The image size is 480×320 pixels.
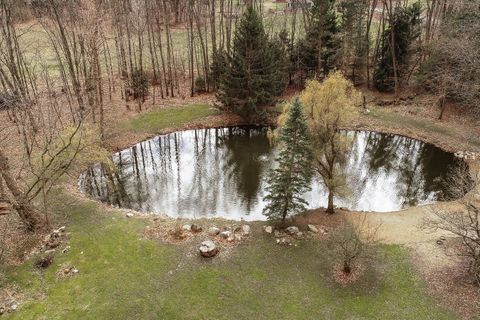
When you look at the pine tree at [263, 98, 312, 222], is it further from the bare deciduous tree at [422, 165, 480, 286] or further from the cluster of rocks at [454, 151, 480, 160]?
the cluster of rocks at [454, 151, 480, 160]

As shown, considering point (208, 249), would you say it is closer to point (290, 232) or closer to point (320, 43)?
point (290, 232)

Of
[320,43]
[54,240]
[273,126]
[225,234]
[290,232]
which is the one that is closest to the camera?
[54,240]

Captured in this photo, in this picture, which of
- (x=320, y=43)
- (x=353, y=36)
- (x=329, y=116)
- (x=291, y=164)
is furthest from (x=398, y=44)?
(x=291, y=164)

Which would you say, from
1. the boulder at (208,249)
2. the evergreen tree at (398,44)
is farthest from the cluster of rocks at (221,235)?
the evergreen tree at (398,44)

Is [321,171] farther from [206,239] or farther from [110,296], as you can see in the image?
[110,296]

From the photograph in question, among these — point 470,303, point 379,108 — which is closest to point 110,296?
point 470,303

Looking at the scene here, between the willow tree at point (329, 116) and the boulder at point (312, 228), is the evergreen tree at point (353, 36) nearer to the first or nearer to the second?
the willow tree at point (329, 116)

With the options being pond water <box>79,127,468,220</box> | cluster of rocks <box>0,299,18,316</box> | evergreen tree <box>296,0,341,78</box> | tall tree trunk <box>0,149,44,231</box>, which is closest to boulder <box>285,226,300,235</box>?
pond water <box>79,127,468,220</box>
